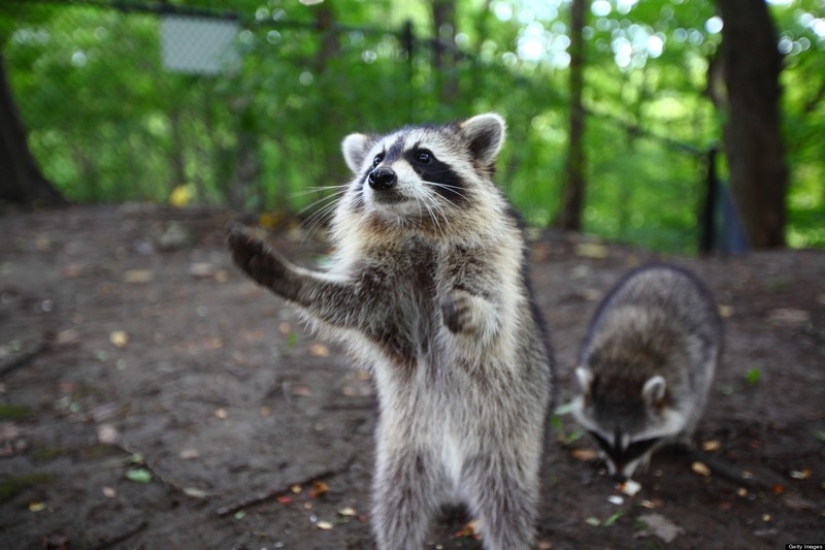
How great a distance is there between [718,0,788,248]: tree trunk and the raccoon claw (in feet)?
18.9

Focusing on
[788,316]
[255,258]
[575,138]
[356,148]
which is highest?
[575,138]

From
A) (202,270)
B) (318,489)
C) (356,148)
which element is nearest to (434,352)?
(318,489)

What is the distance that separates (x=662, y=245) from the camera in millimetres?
9141

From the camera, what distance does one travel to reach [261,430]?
3.13m

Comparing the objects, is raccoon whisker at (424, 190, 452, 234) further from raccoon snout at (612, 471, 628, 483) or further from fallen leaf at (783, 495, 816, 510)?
fallen leaf at (783, 495, 816, 510)

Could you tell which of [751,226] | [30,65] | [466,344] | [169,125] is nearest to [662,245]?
[751,226]

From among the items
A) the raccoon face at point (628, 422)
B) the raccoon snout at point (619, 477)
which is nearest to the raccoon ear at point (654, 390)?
the raccoon face at point (628, 422)

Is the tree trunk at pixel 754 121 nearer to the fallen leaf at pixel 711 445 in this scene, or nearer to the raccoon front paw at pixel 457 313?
the fallen leaf at pixel 711 445

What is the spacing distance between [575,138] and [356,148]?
5.34 m

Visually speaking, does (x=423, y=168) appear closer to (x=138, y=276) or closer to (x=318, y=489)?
(x=318, y=489)

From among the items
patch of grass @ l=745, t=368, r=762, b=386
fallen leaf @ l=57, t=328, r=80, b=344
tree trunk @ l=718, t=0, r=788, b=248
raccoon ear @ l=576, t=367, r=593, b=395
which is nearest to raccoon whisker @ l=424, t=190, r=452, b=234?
raccoon ear @ l=576, t=367, r=593, b=395

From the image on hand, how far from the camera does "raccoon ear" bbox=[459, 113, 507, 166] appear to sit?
2.54 m

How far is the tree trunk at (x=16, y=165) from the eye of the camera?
6.92 m

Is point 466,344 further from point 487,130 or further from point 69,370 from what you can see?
point 69,370
